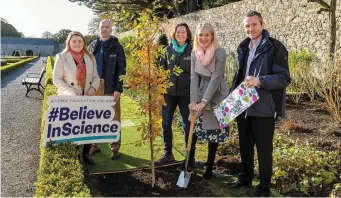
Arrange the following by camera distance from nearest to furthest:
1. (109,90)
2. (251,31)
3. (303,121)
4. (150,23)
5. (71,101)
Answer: (251,31) < (150,23) < (71,101) < (109,90) < (303,121)

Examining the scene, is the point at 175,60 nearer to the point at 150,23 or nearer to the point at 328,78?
the point at 150,23

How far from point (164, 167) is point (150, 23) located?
1779 mm

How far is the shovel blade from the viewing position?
365cm

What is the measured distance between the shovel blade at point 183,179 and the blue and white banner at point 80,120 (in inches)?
34.8

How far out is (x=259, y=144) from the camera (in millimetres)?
3244

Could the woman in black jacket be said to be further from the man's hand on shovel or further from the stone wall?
the stone wall

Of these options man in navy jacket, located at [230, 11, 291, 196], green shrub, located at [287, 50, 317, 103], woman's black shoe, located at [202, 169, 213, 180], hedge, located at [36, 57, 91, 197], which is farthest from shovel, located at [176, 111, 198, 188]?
green shrub, located at [287, 50, 317, 103]

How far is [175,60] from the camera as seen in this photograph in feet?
13.4

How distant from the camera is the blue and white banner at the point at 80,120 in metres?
3.67

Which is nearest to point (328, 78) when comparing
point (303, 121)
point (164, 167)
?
point (303, 121)

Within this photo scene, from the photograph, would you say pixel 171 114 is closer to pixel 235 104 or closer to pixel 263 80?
pixel 235 104

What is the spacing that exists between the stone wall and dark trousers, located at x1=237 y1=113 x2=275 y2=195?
3.90 metres

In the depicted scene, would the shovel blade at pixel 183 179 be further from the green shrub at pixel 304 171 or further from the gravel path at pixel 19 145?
the gravel path at pixel 19 145

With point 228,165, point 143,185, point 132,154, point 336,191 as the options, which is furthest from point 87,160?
point 336,191
